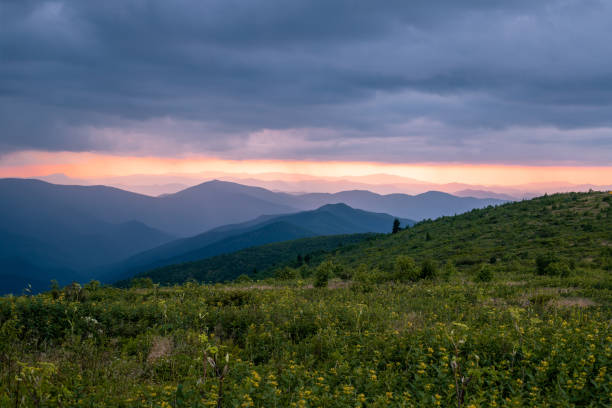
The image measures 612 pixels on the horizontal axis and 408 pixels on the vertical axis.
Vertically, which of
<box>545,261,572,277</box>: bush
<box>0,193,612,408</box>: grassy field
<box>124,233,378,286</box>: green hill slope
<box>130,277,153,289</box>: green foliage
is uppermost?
<box>545,261,572,277</box>: bush

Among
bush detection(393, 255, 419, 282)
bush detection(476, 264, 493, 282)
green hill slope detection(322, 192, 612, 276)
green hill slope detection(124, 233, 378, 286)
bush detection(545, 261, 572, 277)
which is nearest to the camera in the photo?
bush detection(476, 264, 493, 282)

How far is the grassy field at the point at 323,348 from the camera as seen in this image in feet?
17.9

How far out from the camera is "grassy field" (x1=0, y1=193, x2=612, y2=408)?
17.9 feet

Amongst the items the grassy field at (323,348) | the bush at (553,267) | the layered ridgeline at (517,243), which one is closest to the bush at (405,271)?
the layered ridgeline at (517,243)

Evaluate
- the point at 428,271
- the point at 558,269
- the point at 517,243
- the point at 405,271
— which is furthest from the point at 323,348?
the point at 517,243

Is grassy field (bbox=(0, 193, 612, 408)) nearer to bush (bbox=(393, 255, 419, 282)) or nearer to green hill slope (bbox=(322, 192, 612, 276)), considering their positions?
bush (bbox=(393, 255, 419, 282))

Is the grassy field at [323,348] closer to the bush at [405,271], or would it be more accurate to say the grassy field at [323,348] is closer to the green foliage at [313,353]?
the green foliage at [313,353]

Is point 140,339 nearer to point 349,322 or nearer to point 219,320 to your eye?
point 219,320

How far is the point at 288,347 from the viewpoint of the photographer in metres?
8.16

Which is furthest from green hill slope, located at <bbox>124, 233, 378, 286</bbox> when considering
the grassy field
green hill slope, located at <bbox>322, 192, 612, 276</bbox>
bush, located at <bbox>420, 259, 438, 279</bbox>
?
the grassy field

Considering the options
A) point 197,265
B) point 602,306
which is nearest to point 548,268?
point 602,306

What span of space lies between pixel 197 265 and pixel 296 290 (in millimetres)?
124630

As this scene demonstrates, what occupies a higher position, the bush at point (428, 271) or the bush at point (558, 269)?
the bush at point (558, 269)

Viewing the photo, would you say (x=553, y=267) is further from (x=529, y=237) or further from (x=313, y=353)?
(x=313, y=353)
